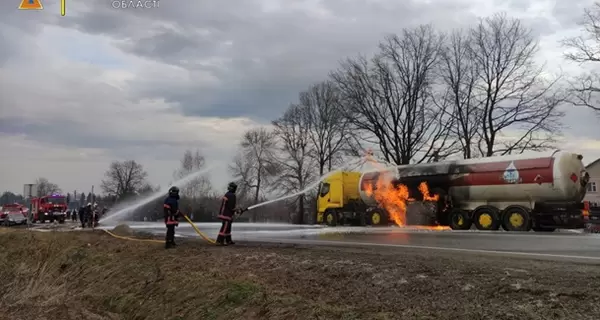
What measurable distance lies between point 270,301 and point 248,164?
41.4 metres

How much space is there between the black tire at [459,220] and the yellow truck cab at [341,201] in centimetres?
584

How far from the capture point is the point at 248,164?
48.1 metres

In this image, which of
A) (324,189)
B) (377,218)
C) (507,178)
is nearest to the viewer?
(507,178)

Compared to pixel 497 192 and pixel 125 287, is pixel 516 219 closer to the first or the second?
pixel 497 192

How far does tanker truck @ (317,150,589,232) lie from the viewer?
19.6 meters

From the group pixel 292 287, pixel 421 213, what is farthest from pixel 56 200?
pixel 292 287

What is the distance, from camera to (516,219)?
20.5m

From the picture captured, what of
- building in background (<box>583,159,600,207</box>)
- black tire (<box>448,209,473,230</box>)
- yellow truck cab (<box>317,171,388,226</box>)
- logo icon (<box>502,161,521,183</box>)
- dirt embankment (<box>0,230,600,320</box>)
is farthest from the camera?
building in background (<box>583,159,600,207</box>)

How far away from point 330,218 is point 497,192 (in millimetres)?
10519

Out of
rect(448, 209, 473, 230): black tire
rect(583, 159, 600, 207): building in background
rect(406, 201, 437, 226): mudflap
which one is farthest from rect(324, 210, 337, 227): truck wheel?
rect(583, 159, 600, 207): building in background

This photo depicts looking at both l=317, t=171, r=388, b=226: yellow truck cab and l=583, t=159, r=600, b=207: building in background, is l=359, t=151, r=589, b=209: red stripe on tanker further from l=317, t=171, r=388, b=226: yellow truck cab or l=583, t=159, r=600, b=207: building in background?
l=583, t=159, r=600, b=207: building in background

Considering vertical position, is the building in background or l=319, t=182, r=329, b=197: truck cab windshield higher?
the building in background

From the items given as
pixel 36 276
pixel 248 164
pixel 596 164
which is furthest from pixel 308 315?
pixel 596 164

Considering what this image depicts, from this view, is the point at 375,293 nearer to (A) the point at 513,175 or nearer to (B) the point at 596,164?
(A) the point at 513,175
